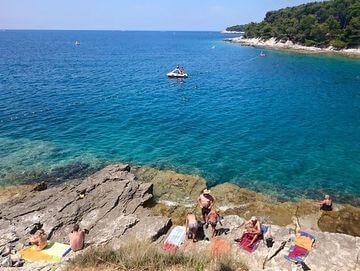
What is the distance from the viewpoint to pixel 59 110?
4600 cm

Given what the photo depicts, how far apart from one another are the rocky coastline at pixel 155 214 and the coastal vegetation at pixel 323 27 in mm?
104887

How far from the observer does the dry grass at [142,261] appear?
37.2 ft

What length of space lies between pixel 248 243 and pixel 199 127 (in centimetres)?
2414

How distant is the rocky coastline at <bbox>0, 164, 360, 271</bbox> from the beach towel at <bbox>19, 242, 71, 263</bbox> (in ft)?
2.77

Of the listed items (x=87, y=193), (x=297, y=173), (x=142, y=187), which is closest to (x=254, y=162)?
(x=297, y=173)

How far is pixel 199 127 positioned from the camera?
39438 millimetres

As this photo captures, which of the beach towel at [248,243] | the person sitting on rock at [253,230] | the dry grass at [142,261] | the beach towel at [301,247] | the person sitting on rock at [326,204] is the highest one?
the dry grass at [142,261]

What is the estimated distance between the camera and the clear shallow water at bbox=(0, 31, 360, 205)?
2830cm

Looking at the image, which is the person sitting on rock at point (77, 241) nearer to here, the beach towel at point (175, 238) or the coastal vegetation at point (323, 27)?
the beach towel at point (175, 238)

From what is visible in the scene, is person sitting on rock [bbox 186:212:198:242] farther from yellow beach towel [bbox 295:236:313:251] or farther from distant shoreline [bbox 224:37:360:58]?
distant shoreline [bbox 224:37:360:58]

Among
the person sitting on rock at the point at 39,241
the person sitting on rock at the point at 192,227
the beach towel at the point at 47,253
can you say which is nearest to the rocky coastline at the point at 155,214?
the person sitting on rock at the point at 192,227

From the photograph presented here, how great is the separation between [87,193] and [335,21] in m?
126

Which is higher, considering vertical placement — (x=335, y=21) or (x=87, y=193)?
(x=335, y=21)

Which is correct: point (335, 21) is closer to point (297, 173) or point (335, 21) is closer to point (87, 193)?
point (297, 173)
